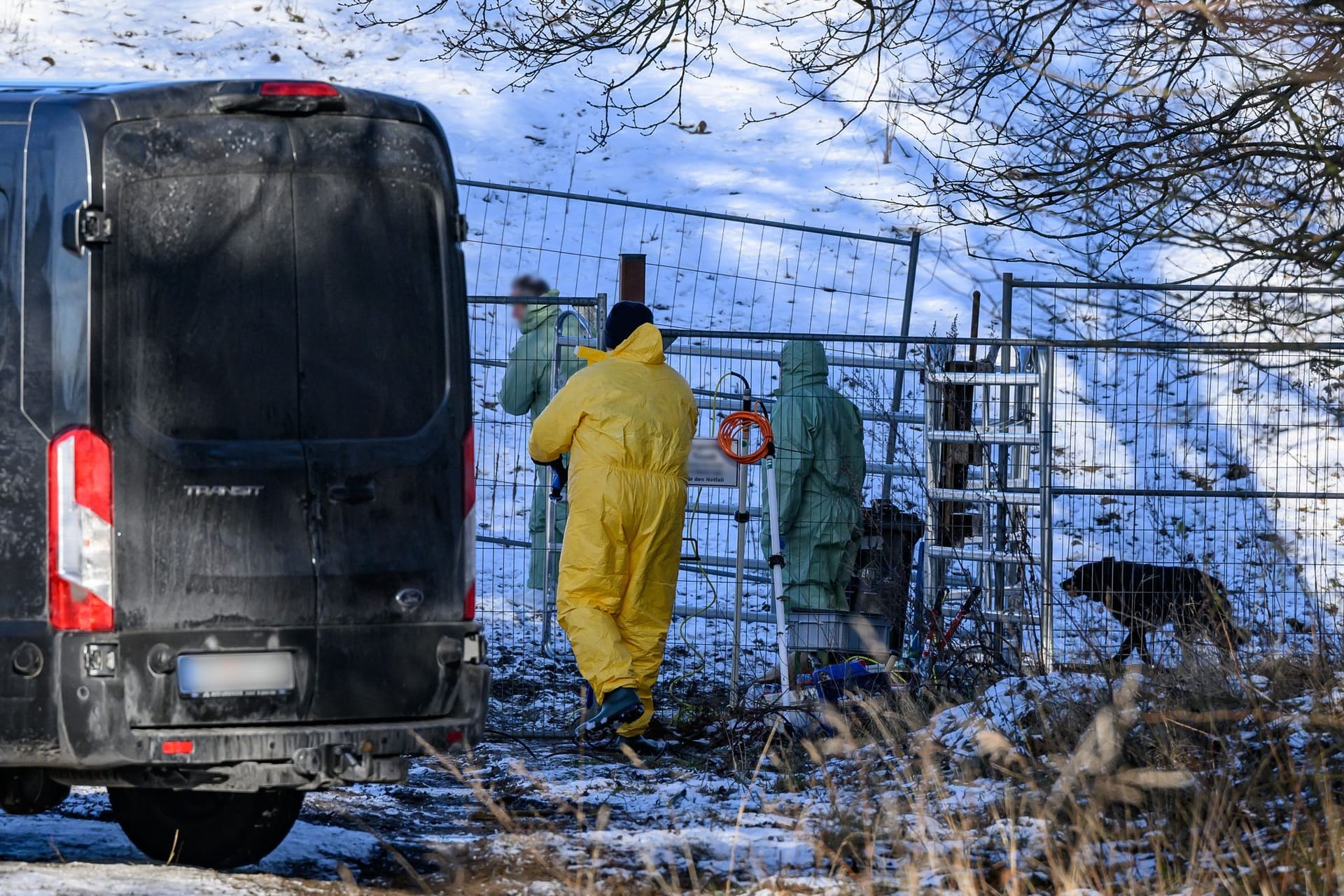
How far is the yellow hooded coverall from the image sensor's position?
6473mm

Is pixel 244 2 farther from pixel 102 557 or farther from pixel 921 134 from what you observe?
pixel 102 557

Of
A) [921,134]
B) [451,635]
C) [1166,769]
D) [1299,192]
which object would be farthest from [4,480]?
[921,134]

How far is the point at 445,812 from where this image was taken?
17.3ft

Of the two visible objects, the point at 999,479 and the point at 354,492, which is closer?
the point at 354,492

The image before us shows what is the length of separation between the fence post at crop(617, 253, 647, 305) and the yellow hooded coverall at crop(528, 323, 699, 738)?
0.97 m

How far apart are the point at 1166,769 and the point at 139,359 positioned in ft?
11.0

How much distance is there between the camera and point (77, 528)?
375cm

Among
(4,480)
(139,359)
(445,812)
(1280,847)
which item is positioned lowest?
(445,812)

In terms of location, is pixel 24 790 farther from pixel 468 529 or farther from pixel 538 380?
pixel 538 380

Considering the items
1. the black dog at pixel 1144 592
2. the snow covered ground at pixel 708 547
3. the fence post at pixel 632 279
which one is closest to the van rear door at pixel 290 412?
the snow covered ground at pixel 708 547

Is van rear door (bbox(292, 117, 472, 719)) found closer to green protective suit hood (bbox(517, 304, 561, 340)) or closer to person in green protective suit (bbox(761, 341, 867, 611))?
person in green protective suit (bbox(761, 341, 867, 611))

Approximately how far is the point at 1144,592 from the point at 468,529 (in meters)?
4.29

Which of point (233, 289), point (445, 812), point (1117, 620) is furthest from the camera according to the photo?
point (1117, 620)

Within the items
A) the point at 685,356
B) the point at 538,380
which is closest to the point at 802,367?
the point at 538,380
